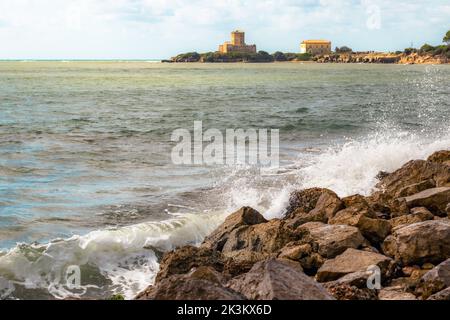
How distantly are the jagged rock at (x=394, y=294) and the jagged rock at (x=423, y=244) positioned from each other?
3.27 ft

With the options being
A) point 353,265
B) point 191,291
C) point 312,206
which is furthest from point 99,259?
point 191,291

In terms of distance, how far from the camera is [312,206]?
33.4 ft

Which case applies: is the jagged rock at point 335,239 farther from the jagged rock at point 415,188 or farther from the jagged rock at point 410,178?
the jagged rock at point 415,188

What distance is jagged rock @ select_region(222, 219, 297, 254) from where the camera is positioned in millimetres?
7992

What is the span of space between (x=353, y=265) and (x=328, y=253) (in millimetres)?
744

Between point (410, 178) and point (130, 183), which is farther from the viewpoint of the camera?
point (130, 183)

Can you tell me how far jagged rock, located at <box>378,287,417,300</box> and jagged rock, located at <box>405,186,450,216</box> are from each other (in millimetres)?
3196

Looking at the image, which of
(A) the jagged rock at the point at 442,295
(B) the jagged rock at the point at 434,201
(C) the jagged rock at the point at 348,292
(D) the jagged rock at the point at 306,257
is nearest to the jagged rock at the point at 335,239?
(D) the jagged rock at the point at 306,257

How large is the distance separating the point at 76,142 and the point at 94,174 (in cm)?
586

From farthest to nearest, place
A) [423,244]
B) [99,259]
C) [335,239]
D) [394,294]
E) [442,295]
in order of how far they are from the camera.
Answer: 1. [99,259]
2. [335,239]
3. [423,244]
4. [394,294]
5. [442,295]

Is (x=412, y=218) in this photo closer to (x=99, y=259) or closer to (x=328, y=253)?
(x=328, y=253)

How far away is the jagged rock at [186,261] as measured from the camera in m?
6.85
